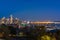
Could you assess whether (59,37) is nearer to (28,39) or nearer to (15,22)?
(28,39)

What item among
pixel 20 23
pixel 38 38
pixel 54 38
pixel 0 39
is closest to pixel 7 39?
pixel 0 39

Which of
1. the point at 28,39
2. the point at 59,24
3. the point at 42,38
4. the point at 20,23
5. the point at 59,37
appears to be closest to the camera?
the point at 42,38

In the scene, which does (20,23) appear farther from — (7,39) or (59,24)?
(7,39)

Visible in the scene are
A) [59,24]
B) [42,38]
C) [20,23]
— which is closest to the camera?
[42,38]

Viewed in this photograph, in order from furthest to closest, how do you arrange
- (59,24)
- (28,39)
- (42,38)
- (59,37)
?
1. (59,24)
2. (28,39)
3. (59,37)
4. (42,38)

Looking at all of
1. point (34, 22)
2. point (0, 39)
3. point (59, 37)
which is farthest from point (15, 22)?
point (59, 37)

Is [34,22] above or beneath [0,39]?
above

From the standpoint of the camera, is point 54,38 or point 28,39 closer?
point 54,38

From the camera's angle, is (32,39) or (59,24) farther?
(59,24)
